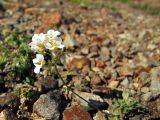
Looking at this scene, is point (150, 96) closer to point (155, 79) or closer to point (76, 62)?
point (155, 79)

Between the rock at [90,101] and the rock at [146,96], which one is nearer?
the rock at [90,101]

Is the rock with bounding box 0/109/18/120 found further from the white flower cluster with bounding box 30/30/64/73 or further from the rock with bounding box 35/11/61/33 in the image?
the rock with bounding box 35/11/61/33

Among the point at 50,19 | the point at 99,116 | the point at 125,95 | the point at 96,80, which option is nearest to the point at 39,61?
the point at 99,116

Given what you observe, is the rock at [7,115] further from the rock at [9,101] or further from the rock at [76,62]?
the rock at [76,62]

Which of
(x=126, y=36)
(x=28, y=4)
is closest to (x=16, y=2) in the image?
(x=28, y=4)

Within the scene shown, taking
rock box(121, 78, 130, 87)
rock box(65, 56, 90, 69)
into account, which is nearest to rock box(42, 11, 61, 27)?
rock box(65, 56, 90, 69)

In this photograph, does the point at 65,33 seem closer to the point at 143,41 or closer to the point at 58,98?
the point at 143,41

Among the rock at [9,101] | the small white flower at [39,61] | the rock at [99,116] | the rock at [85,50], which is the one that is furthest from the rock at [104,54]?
the small white flower at [39,61]
